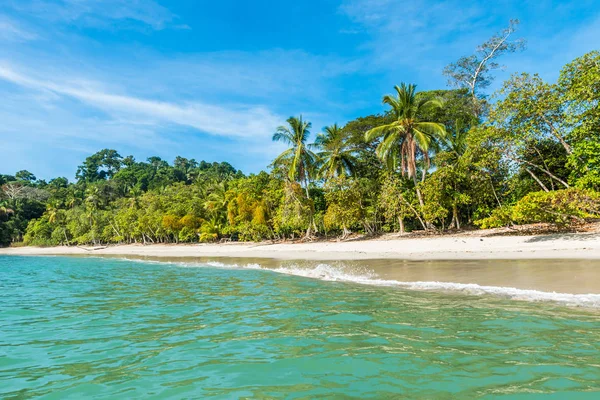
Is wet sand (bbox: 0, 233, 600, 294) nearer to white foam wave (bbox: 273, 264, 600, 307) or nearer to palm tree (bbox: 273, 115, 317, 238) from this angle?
white foam wave (bbox: 273, 264, 600, 307)

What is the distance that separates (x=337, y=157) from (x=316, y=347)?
2551cm

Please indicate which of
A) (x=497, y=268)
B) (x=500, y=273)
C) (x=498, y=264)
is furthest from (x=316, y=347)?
(x=498, y=264)

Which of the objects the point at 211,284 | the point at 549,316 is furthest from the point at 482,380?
the point at 211,284

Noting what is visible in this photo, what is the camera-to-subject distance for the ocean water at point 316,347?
3336 millimetres

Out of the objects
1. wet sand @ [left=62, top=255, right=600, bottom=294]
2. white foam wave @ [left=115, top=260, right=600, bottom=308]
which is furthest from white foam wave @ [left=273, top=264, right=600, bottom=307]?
wet sand @ [left=62, top=255, right=600, bottom=294]

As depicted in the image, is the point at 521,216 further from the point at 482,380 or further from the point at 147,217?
the point at 147,217

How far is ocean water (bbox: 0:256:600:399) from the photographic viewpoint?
334 cm

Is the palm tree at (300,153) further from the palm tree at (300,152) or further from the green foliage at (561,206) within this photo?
the green foliage at (561,206)

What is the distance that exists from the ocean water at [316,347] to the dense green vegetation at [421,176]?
11229mm

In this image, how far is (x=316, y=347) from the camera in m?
4.53

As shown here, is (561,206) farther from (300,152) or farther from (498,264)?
(300,152)

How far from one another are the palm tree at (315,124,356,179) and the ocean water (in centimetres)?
2142

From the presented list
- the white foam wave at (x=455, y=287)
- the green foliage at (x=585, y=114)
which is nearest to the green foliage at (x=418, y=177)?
the green foliage at (x=585, y=114)

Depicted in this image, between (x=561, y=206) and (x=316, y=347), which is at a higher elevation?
(x=561, y=206)
